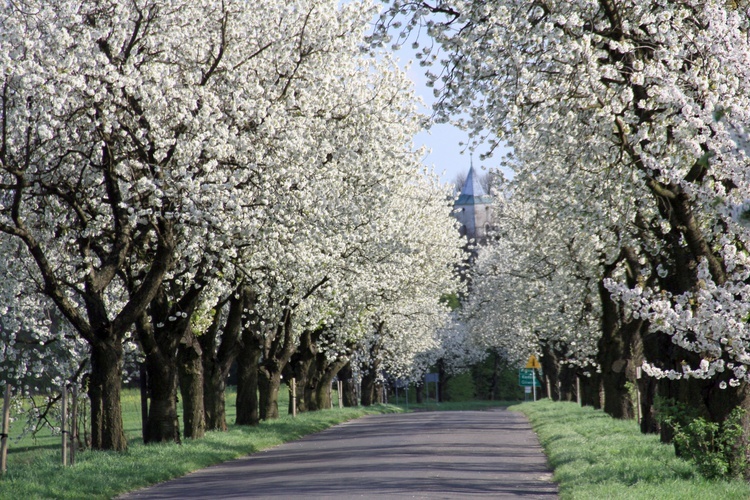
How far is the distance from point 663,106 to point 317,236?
7683mm

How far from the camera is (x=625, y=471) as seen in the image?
13.7 meters

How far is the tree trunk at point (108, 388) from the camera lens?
58.0ft

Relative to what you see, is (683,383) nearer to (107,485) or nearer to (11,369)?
(107,485)

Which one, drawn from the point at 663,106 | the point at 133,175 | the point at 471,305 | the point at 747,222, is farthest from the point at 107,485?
the point at 471,305

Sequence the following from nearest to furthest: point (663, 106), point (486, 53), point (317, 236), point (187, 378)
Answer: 1. point (486, 53)
2. point (663, 106)
3. point (317, 236)
4. point (187, 378)

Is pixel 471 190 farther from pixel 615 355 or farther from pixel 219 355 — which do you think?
pixel 219 355

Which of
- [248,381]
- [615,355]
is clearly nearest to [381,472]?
[615,355]

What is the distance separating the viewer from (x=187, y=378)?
22.5 m

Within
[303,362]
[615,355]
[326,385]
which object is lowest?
[326,385]

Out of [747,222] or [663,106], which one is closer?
[747,222]

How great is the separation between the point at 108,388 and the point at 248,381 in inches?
438

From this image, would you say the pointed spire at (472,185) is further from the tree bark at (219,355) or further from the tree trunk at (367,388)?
the tree bark at (219,355)

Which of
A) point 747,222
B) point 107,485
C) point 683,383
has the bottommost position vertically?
point 107,485

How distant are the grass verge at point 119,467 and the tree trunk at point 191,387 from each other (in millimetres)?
456
